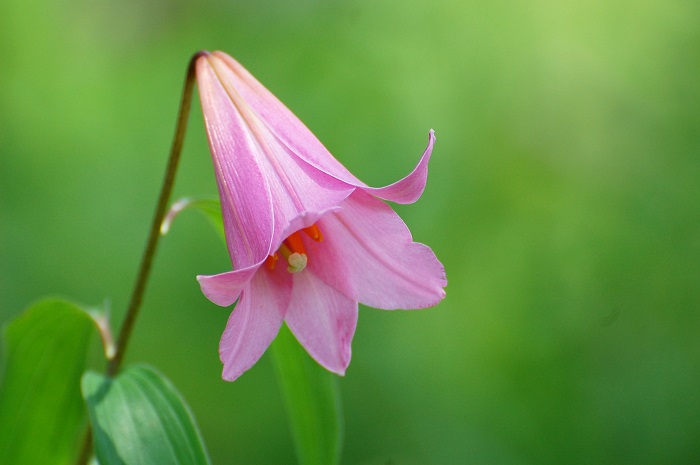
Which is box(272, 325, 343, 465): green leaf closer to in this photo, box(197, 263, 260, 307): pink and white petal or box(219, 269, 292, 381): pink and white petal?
box(219, 269, 292, 381): pink and white petal

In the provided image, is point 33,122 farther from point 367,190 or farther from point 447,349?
point 367,190

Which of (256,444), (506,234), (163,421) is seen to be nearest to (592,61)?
(506,234)

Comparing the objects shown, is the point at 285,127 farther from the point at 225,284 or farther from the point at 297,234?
the point at 225,284

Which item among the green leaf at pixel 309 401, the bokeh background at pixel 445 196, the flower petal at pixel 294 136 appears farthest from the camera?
the bokeh background at pixel 445 196

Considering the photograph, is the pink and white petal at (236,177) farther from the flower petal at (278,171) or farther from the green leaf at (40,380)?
the green leaf at (40,380)

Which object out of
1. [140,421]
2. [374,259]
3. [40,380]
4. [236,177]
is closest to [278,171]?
[236,177]

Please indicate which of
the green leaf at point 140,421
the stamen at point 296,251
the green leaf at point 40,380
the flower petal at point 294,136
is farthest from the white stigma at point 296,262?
the green leaf at point 40,380
